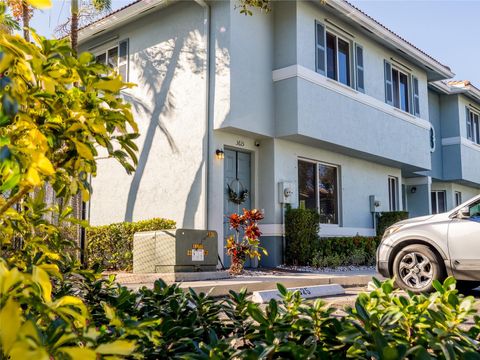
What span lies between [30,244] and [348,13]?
44.1ft

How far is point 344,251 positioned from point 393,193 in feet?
17.5

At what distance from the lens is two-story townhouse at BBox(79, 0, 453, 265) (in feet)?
40.3

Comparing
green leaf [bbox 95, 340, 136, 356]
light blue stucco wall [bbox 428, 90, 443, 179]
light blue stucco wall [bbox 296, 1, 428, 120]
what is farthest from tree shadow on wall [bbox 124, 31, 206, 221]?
light blue stucco wall [bbox 428, 90, 443, 179]

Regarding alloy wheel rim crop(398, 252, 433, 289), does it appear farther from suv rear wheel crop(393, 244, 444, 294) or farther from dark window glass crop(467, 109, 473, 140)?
dark window glass crop(467, 109, 473, 140)

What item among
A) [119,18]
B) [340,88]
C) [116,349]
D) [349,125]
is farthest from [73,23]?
[116,349]

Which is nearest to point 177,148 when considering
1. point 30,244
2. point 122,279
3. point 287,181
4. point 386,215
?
point 287,181

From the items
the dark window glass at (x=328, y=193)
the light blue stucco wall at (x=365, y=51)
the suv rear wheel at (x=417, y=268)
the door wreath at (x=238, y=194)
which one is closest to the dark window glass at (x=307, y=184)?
the dark window glass at (x=328, y=193)

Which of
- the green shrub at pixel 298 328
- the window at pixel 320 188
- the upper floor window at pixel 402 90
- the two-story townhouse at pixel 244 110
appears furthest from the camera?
the upper floor window at pixel 402 90

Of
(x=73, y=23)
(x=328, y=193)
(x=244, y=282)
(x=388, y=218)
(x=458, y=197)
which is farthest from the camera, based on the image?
→ (x=458, y=197)

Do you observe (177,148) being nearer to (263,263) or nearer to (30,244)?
(263,263)

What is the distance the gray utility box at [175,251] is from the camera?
30.3 ft

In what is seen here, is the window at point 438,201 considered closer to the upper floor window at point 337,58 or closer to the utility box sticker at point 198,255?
the upper floor window at point 337,58

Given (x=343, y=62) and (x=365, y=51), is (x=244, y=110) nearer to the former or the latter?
(x=343, y=62)

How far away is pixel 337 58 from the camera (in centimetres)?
1480
